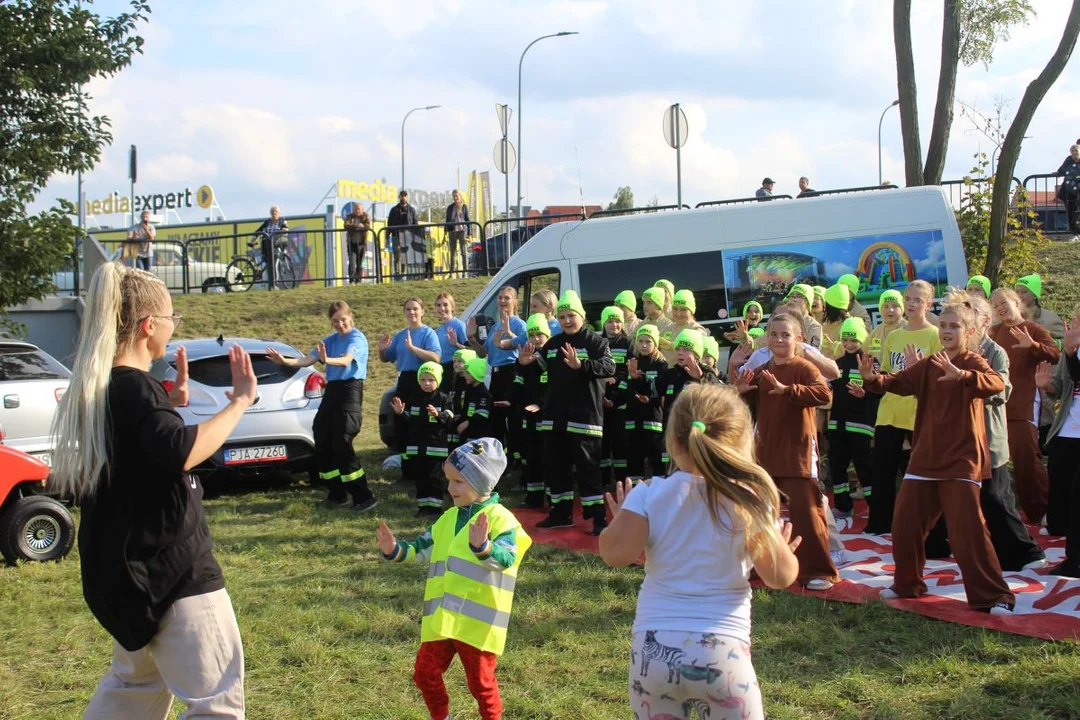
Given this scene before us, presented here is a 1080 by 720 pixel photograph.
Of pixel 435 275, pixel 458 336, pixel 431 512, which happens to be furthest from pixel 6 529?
pixel 435 275

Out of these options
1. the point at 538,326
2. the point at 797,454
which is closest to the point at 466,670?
the point at 797,454

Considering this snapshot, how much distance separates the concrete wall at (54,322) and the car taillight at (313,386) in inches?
402

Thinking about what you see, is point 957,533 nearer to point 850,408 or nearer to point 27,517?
point 850,408

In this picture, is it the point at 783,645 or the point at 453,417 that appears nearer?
the point at 783,645

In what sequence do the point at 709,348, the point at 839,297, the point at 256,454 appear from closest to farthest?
the point at 709,348, the point at 839,297, the point at 256,454

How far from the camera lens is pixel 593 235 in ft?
39.4

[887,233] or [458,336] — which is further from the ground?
[887,233]

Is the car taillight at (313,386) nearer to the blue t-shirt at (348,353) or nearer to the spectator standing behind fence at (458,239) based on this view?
the blue t-shirt at (348,353)

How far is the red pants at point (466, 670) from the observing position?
13.6 ft

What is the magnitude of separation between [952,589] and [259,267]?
18.9m

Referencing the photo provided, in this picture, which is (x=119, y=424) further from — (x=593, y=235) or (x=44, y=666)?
(x=593, y=235)

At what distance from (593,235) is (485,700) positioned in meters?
8.36

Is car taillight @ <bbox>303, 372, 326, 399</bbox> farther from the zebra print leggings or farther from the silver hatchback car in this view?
the zebra print leggings

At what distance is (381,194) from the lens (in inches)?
2495
